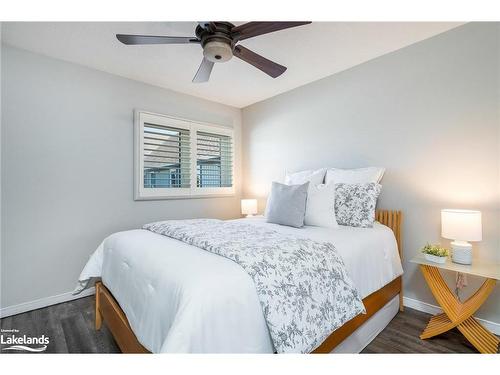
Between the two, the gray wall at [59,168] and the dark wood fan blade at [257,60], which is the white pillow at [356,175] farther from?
the gray wall at [59,168]

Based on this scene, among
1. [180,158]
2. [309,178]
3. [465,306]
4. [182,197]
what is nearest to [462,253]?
[465,306]

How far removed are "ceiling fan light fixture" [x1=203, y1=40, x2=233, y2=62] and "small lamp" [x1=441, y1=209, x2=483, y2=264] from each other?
6.64 ft

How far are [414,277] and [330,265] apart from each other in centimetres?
150

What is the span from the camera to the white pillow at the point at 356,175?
8.20ft

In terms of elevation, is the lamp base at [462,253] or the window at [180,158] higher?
the window at [180,158]

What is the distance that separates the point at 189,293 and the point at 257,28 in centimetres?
160

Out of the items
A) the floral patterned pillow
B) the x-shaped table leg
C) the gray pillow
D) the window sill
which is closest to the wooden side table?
the x-shaped table leg

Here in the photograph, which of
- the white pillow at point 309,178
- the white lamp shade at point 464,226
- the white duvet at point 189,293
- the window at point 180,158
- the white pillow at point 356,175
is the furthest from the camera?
the window at point 180,158

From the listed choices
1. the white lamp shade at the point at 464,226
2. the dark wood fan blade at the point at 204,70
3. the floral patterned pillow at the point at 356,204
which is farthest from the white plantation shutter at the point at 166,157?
the white lamp shade at the point at 464,226

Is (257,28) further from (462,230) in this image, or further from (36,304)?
(36,304)

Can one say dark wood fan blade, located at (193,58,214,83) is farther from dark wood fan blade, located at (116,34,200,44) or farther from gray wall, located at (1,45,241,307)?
gray wall, located at (1,45,241,307)

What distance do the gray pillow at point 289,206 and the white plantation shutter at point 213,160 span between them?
1.60m

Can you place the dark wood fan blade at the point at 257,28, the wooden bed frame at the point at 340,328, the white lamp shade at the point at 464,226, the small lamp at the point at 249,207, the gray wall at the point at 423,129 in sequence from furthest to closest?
the small lamp at the point at 249,207, the gray wall at the point at 423,129, the white lamp shade at the point at 464,226, the dark wood fan blade at the point at 257,28, the wooden bed frame at the point at 340,328
